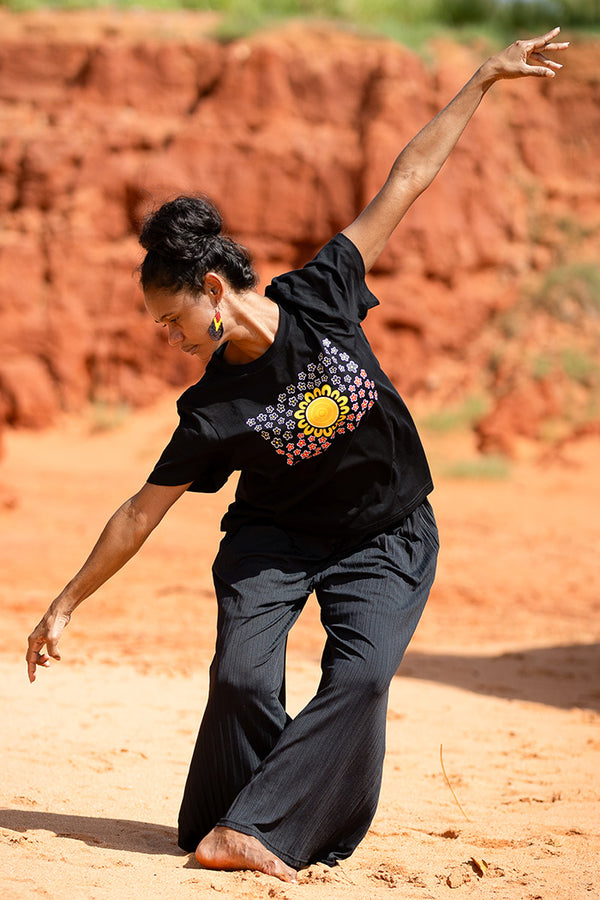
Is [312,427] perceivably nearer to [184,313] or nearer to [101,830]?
[184,313]

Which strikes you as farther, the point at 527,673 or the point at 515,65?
the point at 527,673

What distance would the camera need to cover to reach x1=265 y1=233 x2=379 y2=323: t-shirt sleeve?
289 cm

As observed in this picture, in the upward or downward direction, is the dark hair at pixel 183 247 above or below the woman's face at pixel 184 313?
above

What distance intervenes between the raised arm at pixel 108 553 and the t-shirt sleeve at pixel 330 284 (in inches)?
23.7

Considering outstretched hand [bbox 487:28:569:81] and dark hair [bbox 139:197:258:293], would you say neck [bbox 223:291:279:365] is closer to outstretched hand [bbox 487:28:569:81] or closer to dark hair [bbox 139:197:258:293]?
dark hair [bbox 139:197:258:293]

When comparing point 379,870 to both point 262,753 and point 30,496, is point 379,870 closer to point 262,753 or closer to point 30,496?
point 262,753

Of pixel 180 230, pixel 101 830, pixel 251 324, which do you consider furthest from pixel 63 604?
pixel 180 230

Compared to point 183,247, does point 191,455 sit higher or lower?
lower

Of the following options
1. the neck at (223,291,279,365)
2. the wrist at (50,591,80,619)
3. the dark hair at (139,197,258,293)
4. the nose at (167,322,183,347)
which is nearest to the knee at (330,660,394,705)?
the wrist at (50,591,80,619)

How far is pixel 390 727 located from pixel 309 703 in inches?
89.0

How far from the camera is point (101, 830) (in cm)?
325

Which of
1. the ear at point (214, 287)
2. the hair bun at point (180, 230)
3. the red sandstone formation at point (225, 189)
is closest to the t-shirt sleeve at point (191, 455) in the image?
the ear at point (214, 287)

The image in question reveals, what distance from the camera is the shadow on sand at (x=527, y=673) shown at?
19.0 feet

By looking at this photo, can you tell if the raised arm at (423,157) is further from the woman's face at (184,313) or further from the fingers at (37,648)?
the fingers at (37,648)
